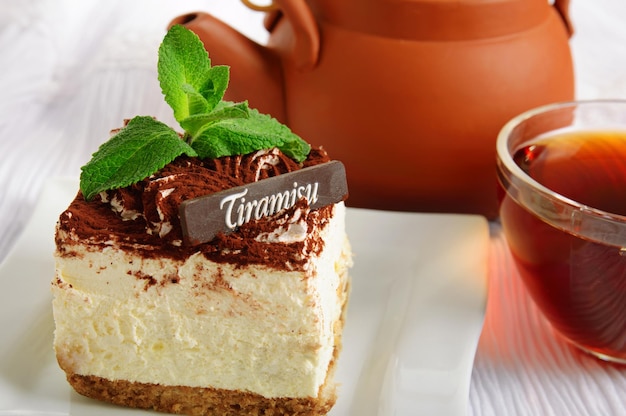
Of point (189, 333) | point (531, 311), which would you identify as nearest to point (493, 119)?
point (531, 311)

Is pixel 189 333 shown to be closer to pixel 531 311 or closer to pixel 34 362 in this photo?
pixel 34 362

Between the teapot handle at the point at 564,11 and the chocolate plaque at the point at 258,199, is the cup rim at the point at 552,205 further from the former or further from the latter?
the teapot handle at the point at 564,11

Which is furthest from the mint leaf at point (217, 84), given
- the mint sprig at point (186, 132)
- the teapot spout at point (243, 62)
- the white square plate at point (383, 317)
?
the white square plate at point (383, 317)

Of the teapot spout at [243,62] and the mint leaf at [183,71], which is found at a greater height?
the mint leaf at [183,71]

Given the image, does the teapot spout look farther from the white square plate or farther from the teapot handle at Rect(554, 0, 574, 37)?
the teapot handle at Rect(554, 0, 574, 37)

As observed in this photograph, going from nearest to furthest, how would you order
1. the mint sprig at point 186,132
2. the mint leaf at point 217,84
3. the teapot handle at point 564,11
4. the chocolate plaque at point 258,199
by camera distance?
the chocolate plaque at point 258,199, the mint sprig at point 186,132, the mint leaf at point 217,84, the teapot handle at point 564,11

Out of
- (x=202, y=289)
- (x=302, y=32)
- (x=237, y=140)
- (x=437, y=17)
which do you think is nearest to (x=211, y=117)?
(x=237, y=140)

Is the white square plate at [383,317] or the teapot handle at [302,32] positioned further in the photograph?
the teapot handle at [302,32]

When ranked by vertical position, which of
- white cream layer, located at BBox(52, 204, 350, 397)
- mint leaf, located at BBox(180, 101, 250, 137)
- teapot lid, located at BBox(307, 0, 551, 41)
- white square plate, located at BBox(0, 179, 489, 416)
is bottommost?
white square plate, located at BBox(0, 179, 489, 416)

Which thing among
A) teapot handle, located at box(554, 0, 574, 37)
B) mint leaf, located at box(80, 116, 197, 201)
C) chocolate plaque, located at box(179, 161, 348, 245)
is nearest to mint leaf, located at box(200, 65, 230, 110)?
mint leaf, located at box(80, 116, 197, 201)
